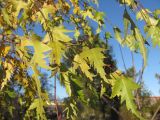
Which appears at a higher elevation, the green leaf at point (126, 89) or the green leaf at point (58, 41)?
the green leaf at point (58, 41)

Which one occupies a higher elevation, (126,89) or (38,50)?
(38,50)

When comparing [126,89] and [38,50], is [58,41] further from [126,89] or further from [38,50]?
[126,89]

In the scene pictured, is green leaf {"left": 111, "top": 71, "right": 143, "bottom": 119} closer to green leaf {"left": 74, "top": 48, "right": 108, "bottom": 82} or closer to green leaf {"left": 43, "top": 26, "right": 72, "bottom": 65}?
green leaf {"left": 74, "top": 48, "right": 108, "bottom": 82}

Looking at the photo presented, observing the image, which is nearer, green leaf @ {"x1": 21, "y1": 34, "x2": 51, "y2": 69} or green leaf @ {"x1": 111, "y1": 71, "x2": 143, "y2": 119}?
green leaf @ {"x1": 21, "y1": 34, "x2": 51, "y2": 69}

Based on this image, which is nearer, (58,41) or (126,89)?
(58,41)

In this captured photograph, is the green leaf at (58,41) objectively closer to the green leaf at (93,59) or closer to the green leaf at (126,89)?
the green leaf at (93,59)

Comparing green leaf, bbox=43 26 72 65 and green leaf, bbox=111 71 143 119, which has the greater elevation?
green leaf, bbox=43 26 72 65

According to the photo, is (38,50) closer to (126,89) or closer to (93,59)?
(93,59)

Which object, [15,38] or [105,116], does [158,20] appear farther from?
[105,116]

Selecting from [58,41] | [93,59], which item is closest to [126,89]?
[93,59]

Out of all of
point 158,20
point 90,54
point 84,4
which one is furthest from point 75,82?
point 84,4

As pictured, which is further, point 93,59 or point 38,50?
point 93,59

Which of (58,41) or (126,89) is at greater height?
(58,41)

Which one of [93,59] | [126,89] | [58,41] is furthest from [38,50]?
[126,89]
